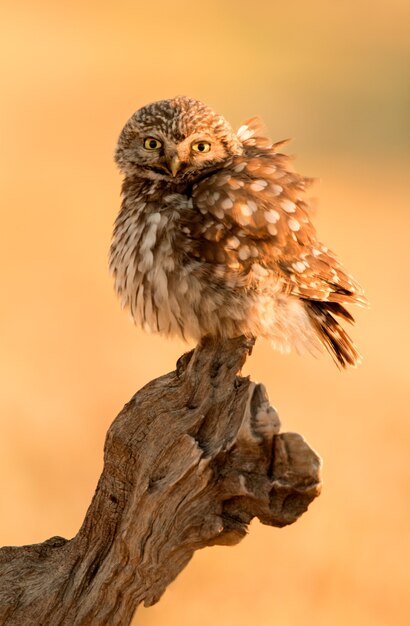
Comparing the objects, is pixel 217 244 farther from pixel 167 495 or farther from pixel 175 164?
pixel 167 495

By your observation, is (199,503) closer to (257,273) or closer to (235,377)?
(235,377)

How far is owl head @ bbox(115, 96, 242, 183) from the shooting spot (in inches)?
211

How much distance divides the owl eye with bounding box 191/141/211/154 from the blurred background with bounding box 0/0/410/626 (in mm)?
755

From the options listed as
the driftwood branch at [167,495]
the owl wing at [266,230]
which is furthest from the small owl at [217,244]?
the driftwood branch at [167,495]

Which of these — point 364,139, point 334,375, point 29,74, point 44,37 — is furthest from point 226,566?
point 44,37

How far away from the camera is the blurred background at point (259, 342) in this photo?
6.93 metres

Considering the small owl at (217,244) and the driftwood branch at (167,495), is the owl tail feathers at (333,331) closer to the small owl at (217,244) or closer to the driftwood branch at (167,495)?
the small owl at (217,244)

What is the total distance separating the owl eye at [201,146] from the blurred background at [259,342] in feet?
2.48

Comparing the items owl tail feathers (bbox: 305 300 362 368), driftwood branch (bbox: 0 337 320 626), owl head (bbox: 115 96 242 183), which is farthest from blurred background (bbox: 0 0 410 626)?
driftwood branch (bbox: 0 337 320 626)

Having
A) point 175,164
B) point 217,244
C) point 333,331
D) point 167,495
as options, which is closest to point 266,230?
point 217,244

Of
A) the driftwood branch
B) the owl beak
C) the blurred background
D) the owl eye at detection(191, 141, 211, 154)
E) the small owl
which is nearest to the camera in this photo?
the driftwood branch

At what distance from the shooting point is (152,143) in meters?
5.46

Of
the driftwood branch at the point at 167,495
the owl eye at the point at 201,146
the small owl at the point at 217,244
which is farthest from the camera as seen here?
the owl eye at the point at 201,146

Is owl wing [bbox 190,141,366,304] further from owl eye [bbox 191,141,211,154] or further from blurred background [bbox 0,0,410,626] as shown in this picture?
blurred background [bbox 0,0,410,626]
